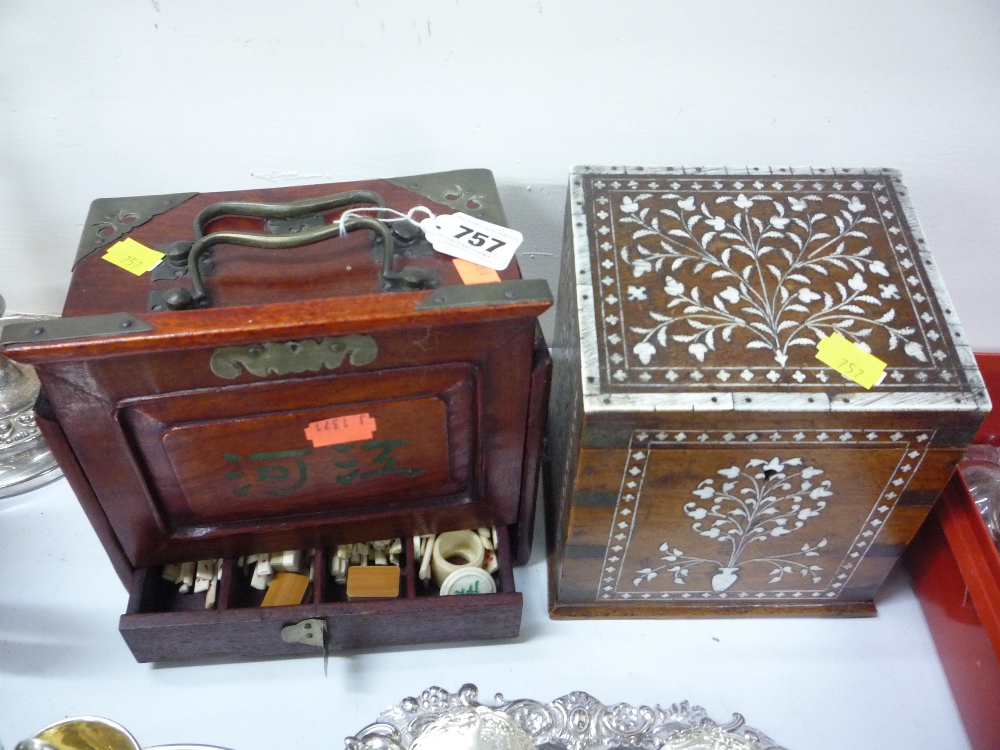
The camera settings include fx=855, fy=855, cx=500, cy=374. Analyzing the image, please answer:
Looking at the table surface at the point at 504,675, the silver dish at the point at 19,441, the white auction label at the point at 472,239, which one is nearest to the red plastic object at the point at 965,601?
the table surface at the point at 504,675

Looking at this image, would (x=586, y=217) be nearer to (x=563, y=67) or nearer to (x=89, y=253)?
(x=563, y=67)

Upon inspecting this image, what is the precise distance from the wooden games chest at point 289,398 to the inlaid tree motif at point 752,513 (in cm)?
19

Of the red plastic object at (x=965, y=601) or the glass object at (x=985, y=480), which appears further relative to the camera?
the glass object at (x=985, y=480)

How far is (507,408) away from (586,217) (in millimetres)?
231

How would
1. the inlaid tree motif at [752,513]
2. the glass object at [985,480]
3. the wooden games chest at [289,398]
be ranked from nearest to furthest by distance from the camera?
the wooden games chest at [289,398] < the inlaid tree motif at [752,513] < the glass object at [985,480]

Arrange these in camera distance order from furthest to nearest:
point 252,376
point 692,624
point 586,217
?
point 692,624
point 586,217
point 252,376

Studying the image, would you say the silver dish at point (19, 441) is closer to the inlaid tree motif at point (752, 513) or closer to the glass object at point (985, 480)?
the inlaid tree motif at point (752, 513)

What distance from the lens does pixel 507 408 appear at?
2.87 feet

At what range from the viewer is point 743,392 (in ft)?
2.63

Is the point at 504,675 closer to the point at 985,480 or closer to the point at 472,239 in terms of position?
the point at 472,239

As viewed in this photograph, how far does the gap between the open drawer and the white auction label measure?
33cm

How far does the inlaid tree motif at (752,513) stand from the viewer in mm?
865

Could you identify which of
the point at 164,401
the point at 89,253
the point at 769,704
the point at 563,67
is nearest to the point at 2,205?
the point at 89,253

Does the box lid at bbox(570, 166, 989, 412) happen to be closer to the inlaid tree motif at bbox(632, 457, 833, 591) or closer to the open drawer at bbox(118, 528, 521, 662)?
the inlaid tree motif at bbox(632, 457, 833, 591)
